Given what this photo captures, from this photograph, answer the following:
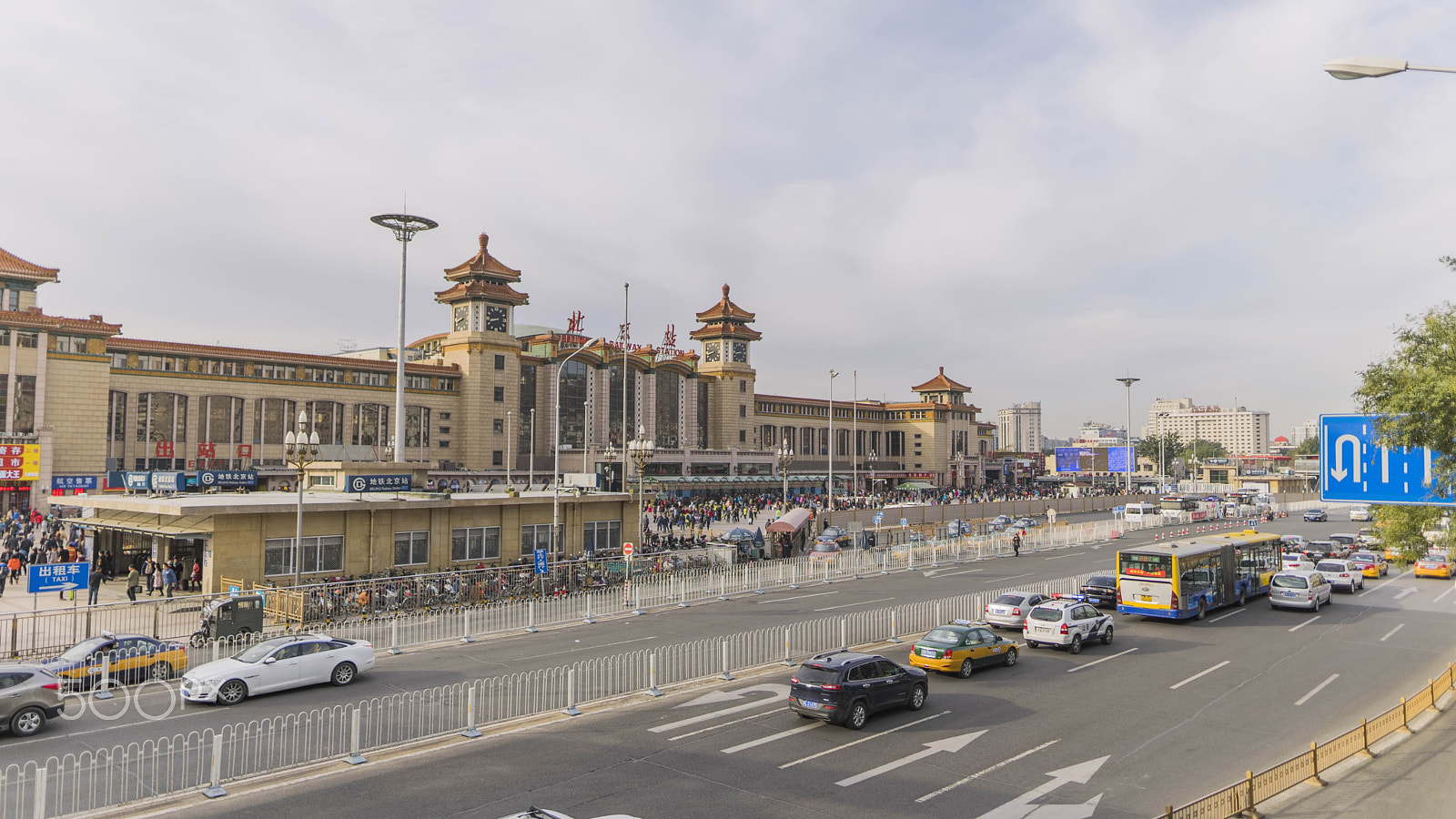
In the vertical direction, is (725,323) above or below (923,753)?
above

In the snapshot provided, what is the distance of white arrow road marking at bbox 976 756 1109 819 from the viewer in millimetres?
11938

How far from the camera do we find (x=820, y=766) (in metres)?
13.9

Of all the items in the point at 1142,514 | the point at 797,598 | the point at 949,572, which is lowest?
the point at 949,572

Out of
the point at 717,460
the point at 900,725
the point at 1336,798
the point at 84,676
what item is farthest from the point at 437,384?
the point at 1336,798

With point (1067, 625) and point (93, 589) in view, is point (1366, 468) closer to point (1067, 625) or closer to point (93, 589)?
point (1067, 625)

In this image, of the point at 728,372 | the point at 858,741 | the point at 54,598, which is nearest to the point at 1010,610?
the point at 858,741

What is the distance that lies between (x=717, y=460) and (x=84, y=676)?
79.2 m

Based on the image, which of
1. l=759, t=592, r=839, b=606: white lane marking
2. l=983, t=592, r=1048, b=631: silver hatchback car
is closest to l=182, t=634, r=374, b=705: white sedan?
l=759, t=592, r=839, b=606: white lane marking

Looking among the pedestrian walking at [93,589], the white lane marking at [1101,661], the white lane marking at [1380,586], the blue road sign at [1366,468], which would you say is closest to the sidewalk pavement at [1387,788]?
the blue road sign at [1366,468]

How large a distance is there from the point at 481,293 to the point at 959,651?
70775 mm

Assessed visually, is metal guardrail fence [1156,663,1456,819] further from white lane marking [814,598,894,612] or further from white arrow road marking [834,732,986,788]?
white lane marking [814,598,894,612]

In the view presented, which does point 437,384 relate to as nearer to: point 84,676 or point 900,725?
point 84,676

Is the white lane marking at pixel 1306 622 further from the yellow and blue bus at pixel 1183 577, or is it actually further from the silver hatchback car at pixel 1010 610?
the silver hatchback car at pixel 1010 610

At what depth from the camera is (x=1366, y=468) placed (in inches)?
664
